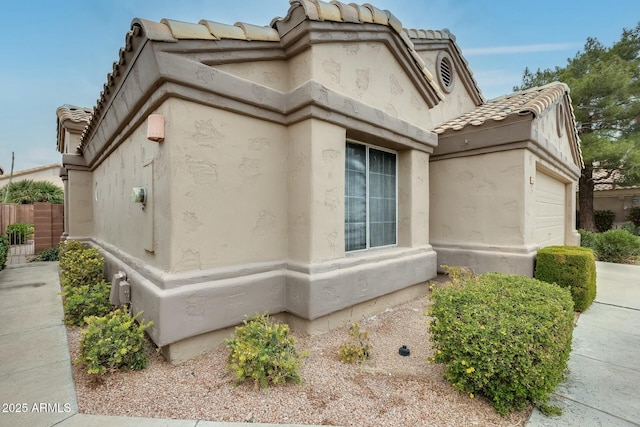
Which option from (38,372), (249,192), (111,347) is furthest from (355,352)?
(38,372)

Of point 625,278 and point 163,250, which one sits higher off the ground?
point 163,250

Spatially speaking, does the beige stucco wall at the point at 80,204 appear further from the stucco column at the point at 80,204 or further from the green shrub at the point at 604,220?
the green shrub at the point at 604,220

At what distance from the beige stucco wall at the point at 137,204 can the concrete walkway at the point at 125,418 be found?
1553mm

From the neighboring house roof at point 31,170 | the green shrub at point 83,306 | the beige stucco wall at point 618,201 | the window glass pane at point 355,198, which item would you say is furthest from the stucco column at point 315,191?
the neighboring house roof at point 31,170

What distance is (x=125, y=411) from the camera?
2.70 m

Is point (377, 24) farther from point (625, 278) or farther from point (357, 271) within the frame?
point (625, 278)

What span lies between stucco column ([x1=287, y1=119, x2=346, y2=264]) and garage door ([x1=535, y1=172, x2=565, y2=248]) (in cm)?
612

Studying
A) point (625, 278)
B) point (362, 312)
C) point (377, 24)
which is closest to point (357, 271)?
point (362, 312)

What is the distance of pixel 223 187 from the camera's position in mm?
4008

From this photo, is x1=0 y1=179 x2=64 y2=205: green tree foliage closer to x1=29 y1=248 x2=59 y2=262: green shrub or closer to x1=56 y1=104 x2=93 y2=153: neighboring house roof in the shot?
x1=29 y1=248 x2=59 y2=262: green shrub

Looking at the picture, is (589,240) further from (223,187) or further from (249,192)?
(223,187)

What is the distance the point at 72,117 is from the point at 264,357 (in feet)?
38.8

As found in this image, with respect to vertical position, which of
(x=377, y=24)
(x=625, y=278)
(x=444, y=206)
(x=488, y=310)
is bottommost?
(x=625, y=278)

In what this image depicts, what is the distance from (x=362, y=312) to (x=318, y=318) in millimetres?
1064
